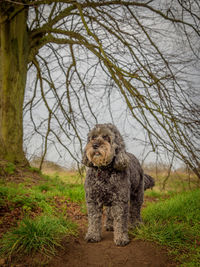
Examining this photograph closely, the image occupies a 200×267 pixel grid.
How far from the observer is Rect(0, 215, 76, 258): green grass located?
328 cm

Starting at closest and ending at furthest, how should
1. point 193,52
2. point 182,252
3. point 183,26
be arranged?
point 182,252 < point 193,52 < point 183,26

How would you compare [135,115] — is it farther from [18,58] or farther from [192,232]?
[18,58]

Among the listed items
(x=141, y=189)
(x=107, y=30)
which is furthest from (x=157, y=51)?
(x=141, y=189)

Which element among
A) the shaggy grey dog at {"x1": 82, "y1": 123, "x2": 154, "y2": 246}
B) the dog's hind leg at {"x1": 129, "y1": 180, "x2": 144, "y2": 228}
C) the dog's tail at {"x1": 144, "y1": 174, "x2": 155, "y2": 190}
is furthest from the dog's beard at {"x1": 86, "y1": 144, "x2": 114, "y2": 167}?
the dog's tail at {"x1": 144, "y1": 174, "x2": 155, "y2": 190}

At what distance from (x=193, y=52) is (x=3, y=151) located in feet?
22.0

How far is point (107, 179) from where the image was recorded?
152 inches

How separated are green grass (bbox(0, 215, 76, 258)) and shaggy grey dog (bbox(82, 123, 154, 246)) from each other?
638 millimetres

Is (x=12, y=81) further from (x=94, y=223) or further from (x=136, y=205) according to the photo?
(x=94, y=223)

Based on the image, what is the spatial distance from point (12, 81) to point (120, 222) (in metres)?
7.11

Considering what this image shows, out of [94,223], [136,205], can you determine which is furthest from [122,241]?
[136,205]

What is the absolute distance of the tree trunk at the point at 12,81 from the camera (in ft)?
29.2

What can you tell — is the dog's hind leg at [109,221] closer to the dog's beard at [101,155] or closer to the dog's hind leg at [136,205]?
the dog's hind leg at [136,205]

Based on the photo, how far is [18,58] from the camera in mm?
9258

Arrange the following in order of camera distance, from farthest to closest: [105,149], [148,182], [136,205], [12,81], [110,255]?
[12,81], [148,182], [136,205], [105,149], [110,255]
